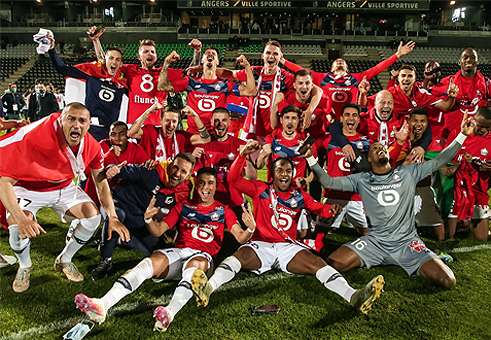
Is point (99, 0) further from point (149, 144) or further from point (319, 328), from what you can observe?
point (319, 328)

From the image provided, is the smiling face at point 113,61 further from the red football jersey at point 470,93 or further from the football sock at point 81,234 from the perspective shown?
the red football jersey at point 470,93

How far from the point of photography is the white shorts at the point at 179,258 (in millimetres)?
3240

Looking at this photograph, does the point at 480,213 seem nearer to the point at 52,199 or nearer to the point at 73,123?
the point at 73,123

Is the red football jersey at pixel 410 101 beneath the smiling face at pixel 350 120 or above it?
above

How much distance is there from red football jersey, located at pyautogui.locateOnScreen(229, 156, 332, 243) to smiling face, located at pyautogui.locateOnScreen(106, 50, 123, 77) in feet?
9.48

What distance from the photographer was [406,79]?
5.44 meters

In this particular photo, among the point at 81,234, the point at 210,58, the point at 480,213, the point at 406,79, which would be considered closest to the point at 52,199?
the point at 81,234

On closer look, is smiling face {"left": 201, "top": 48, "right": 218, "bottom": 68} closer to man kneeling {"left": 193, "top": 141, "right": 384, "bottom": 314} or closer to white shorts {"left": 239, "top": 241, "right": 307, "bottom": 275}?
man kneeling {"left": 193, "top": 141, "right": 384, "bottom": 314}

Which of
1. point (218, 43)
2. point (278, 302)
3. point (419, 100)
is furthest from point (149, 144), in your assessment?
point (218, 43)

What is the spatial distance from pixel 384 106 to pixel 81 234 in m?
4.16

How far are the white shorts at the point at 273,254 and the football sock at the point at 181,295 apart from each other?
77 centimetres

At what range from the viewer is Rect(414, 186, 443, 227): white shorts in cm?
Result: 468

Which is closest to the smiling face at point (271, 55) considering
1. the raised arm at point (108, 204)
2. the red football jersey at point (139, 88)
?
the red football jersey at point (139, 88)

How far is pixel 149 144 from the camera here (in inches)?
186
